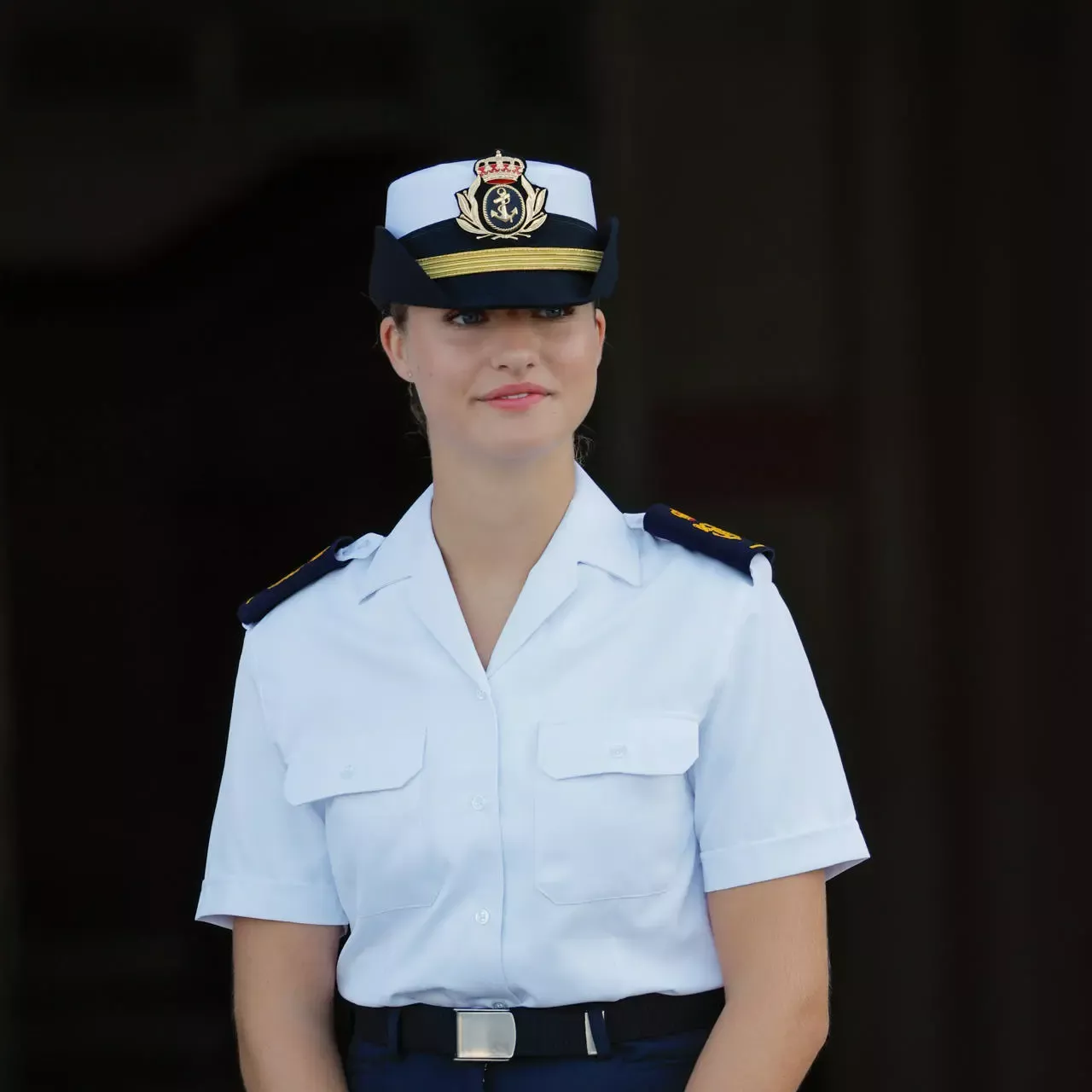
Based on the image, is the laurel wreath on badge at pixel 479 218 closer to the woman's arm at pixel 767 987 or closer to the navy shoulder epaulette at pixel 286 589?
the navy shoulder epaulette at pixel 286 589

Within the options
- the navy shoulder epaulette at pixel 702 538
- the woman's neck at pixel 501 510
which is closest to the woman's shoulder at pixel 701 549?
the navy shoulder epaulette at pixel 702 538

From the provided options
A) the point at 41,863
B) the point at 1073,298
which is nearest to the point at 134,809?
the point at 41,863

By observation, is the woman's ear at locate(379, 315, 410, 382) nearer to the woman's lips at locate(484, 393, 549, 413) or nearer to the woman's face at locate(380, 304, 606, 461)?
the woman's face at locate(380, 304, 606, 461)

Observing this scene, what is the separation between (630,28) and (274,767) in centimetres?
162

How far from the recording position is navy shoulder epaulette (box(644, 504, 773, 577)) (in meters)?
1.99

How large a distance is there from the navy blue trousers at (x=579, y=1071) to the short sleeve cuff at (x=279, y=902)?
0.63 ft

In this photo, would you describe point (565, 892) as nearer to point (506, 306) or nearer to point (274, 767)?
point (274, 767)

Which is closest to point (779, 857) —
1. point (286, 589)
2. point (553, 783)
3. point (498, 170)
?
point (553, 783)

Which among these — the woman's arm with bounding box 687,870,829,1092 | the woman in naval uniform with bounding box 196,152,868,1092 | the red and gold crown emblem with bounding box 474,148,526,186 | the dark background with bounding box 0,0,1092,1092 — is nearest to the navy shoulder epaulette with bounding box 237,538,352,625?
the woman in naval uniform with bounding box 196,152,868,1092

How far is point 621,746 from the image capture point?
191 centimetres

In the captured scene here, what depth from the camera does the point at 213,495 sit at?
3.21 meters

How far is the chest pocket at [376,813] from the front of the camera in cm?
194

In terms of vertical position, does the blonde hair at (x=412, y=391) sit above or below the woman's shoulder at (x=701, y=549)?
above

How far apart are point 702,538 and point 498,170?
488mm
